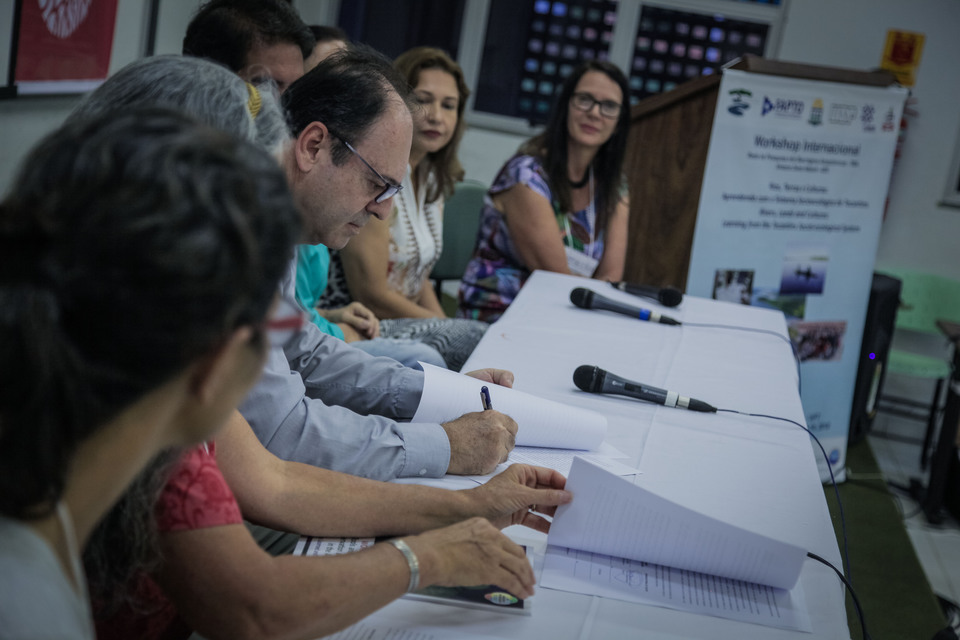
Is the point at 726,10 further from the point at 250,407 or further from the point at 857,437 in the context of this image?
the point at 250,407

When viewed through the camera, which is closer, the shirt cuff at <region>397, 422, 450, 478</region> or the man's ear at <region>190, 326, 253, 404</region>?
the man's ear at <region>190, 326, 253, 404</region>

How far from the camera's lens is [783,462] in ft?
4.89

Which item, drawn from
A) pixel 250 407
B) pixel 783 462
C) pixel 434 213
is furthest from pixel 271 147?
pixel 434 213

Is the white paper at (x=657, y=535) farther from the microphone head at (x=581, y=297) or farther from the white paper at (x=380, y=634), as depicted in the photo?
the microphone head at (x=581, y=297)

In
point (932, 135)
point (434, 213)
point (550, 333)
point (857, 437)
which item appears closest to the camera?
point (550, 333)

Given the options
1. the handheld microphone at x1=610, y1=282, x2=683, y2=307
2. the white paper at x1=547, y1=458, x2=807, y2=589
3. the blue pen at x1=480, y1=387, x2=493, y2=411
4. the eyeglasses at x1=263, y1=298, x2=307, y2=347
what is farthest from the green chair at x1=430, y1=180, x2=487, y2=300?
the eyeglasses at x1=263, y1=298, x2=307, y2=347

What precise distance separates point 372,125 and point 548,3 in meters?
4.19

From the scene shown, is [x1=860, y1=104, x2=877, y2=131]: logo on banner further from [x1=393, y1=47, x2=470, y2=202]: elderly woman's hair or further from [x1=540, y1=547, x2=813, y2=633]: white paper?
[x1=540, y1=547, x2=813, y2=633]: white paper

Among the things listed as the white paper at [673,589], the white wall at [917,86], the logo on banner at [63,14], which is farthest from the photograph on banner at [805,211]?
the white paper at [673,589]

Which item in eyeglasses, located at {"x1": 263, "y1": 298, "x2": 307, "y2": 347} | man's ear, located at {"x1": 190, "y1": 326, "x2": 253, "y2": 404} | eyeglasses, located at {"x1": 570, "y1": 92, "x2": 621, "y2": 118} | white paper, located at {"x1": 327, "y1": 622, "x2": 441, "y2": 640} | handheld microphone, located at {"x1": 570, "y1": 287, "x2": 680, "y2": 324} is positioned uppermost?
eyeglasses, located at {"x1": 570, "y1": 92, "x2": 621, "y2": 118}

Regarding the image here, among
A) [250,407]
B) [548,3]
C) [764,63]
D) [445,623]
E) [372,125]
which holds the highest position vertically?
[548,3]

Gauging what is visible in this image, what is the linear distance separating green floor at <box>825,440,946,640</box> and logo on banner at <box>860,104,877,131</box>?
1.52 meters

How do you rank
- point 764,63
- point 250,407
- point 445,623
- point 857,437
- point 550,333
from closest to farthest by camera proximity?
point 445,623, point 250,407, point 550,333, point 764,63, point 857,437

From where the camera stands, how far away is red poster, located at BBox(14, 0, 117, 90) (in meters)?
2.29
